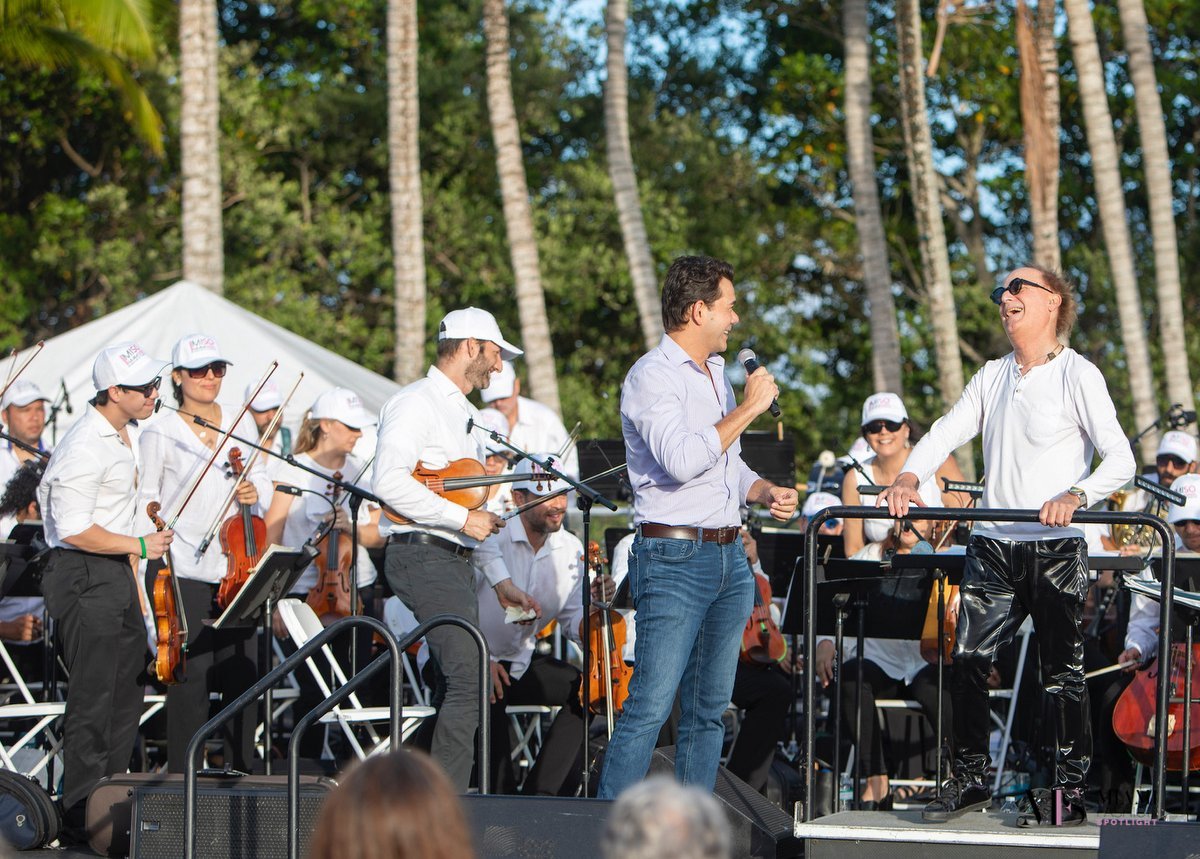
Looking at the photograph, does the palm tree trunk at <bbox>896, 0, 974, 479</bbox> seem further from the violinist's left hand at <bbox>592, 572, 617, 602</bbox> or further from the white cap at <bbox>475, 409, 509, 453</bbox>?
the violinist's left hand at <bbox>592, 572, 617, 602</bbox>

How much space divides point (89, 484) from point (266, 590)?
93 centimetres

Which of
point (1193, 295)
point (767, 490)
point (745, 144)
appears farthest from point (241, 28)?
point (767, 490)

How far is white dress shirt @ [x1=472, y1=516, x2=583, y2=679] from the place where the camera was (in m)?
7.79

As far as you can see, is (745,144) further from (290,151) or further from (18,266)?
(18,266)

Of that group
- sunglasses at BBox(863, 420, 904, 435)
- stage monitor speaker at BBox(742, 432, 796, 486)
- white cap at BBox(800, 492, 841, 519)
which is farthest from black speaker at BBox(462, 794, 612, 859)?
stage monitor speaker at BBox(742, 432, 796, 486)

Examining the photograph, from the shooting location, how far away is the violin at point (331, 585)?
8.44 meters

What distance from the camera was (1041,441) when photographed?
5625 mm

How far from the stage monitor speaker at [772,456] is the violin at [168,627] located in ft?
12.0

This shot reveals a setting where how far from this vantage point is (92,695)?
698 cm

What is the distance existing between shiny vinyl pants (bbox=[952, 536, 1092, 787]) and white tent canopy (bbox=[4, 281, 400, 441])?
757 cm

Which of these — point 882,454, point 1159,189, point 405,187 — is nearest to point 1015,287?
point 882,454

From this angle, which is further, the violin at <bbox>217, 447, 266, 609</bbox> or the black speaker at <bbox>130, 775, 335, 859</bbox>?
the violin at <bbox>217, 447, 266, 609</bbox>

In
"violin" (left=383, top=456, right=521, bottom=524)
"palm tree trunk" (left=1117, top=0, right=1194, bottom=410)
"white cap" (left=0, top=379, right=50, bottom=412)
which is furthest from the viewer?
"palm tree trunk" (left=1117, top=0, right=1194, bottom=410)

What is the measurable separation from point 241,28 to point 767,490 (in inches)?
845
